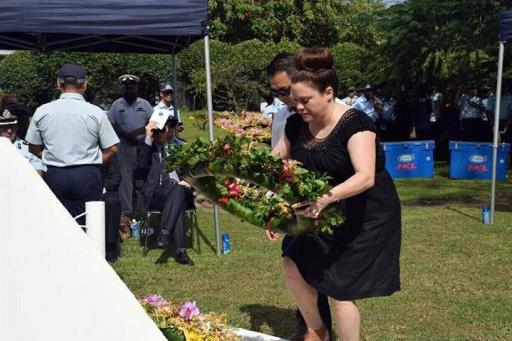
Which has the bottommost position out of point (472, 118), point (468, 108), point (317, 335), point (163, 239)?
point (163, 239)

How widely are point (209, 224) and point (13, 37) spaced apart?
344 centimetres

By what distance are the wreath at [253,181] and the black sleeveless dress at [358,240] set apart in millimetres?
256

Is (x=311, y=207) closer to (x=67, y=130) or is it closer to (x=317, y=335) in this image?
(x=317, y=335)

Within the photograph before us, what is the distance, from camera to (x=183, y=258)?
735 cm

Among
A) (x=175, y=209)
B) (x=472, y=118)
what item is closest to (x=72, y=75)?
(x=175, y=209)

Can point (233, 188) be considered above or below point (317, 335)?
above

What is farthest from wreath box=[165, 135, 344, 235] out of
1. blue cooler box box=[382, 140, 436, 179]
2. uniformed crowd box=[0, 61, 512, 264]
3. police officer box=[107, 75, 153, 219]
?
blue cooler box box=[382, 140, 436, 179]

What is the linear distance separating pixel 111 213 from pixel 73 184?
4.73 ft

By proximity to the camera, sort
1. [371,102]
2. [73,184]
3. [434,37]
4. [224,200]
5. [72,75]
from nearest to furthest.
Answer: [224,200], [72,75], [73,184], [434,37], [371,102]

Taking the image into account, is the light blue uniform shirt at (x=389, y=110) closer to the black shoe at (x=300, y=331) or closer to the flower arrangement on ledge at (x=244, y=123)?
the flower arrangement on ledge at (x=244, y=123)

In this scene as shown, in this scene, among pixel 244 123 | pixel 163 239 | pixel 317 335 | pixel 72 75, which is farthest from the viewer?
pixel 244 123

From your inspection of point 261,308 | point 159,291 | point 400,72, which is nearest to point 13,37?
point 159,291

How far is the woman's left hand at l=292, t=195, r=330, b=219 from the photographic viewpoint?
319cm

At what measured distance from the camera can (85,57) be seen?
28.3m
